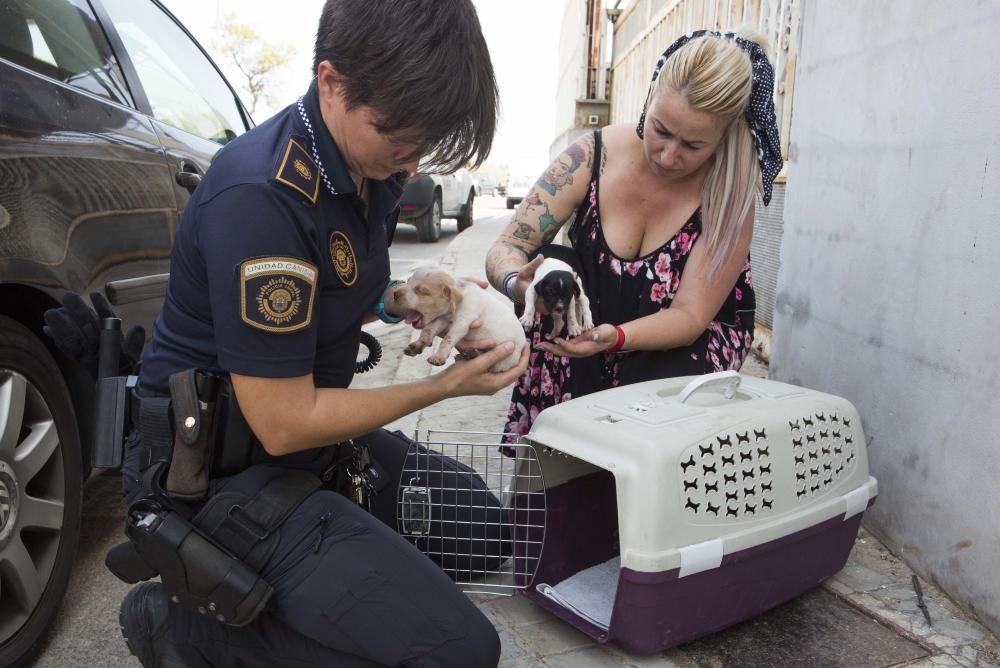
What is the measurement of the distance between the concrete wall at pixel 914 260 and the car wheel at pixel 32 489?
82.9 inches

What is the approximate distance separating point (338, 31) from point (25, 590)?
1284mm

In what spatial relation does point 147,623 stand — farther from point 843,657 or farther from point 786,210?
point 786,210

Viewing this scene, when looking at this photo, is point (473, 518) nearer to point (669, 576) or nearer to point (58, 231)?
point (669, 576)

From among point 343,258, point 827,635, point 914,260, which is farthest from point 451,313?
point 914,260

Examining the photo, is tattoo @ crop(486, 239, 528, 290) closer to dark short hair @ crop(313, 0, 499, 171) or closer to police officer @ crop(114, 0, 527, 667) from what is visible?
police officer @ crop(114, 0, 527, 667)

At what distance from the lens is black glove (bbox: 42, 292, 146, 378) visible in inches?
60.0

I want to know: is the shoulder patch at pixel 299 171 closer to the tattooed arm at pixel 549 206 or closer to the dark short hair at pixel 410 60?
the dark short hair at pixel 410 60

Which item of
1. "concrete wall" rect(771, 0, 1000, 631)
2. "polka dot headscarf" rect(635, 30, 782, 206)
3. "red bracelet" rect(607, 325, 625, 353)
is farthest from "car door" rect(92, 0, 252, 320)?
"concrete wall" rect(771, 0, 1000, 631)

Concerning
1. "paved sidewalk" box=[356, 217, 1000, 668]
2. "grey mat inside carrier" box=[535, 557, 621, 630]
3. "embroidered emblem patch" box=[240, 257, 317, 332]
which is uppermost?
"embroidered emblem patch" box=[240, 257, 317, 332]

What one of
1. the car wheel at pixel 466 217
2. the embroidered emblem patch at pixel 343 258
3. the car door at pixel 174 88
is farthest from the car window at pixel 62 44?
the car wheel at pixel 466 217

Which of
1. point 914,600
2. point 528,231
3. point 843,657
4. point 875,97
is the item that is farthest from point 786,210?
point 843,657

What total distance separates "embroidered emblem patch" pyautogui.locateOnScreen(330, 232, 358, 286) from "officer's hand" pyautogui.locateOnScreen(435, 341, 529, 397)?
260mm

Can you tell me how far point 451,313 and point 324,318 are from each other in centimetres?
27

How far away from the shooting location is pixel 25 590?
5.25ft
